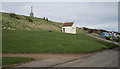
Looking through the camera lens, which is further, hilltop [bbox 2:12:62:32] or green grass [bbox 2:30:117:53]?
hilltop [bbox 2:12:62:32]

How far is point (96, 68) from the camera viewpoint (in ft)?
32.9

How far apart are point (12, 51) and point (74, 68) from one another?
397 inches

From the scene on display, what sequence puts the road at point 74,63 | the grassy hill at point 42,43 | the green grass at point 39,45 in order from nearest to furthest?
1. the road at point 74,63
2. the green grass at point 39,45
3. the grassy hill at point 42,43

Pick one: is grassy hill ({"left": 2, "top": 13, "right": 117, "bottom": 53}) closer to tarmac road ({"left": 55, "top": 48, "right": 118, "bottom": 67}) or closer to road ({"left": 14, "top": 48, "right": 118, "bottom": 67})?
road ({"left": 14, "top": 48, "right": 118, "bottom": 67})

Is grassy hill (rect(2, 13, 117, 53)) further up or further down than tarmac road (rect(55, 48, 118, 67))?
further up

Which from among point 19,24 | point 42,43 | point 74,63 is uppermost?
point 19,24

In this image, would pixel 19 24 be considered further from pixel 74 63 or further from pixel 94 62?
pixel 94 62

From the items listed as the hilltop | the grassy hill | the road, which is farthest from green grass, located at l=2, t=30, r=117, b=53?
the hilltop

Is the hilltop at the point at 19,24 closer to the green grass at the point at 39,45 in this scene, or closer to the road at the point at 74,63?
the green grass at the point at 39,45

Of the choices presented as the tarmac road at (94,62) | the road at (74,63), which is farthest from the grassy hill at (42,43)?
the tarmac road at (94,62)

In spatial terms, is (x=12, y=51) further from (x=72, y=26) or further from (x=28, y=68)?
(x=72, y=26)

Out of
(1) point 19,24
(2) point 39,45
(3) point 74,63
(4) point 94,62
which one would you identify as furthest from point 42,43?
(1) point 19,24

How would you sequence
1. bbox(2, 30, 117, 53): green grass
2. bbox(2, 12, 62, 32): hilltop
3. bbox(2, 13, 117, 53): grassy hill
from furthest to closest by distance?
bbox(2, 12, 62, 32): hilltop
bbox(2, 13, 117, 53): grassy hill
bbox(2, 30, 117, 53): green grass

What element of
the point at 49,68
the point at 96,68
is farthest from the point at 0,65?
the point at 96,68
